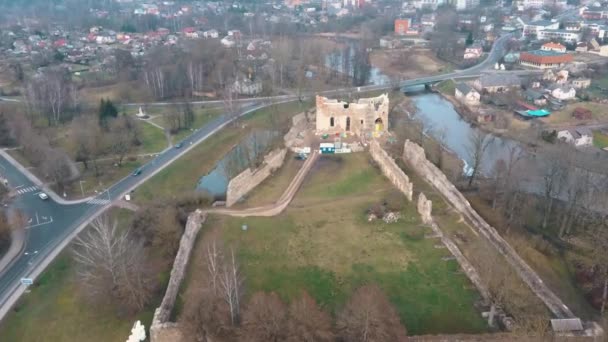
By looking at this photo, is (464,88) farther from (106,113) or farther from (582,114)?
(106,113)

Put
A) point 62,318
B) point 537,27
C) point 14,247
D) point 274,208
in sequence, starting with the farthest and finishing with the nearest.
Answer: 1. point 537,27
2. point 274,208
3. point 14,247
4. point 62,318

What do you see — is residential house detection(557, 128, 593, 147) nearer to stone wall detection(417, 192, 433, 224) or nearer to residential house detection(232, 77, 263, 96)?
stone wall detection(417, 192, 433, 224)

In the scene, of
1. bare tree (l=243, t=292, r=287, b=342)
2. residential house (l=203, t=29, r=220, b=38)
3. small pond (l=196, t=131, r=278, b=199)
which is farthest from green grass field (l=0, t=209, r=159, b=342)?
residential house (l=203, t=29, r=220, b=38)

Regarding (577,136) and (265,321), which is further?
(577,136)

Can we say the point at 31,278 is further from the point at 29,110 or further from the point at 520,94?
the point at 520,94

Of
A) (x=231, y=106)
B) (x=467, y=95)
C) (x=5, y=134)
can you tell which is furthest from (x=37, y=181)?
(x=467, y=95)

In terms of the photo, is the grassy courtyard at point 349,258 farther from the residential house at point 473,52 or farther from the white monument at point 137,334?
the residential house at point 473,52
